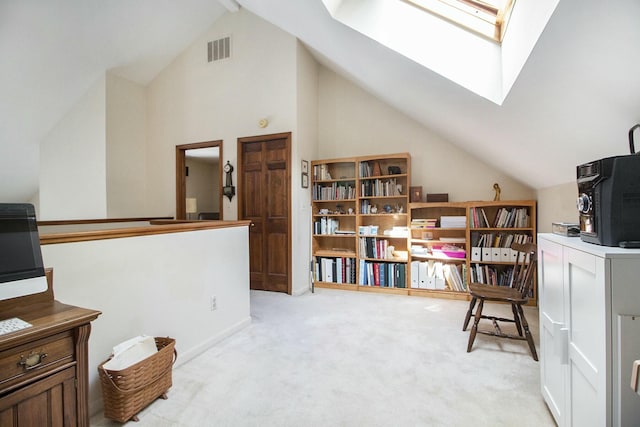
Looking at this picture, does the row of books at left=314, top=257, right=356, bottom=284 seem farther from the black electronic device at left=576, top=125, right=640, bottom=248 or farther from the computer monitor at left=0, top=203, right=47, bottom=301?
the computer monitor at left=0, top=203, right=47, bottom=301

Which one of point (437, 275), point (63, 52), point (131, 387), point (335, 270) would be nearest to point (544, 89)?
point (437, 275)

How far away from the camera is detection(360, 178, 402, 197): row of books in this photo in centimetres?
392

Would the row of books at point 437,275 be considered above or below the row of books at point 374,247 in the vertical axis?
below

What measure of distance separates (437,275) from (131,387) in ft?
10.7

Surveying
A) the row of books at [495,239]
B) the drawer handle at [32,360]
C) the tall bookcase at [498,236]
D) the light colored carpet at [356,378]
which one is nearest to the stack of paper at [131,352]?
the light colored carpet at [356,378]

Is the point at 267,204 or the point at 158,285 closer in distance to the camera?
the point at 158,285

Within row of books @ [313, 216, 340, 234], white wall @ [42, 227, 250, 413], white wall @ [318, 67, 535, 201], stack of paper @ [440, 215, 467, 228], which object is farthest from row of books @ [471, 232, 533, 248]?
white wall @ [42, 227, 250, 413]

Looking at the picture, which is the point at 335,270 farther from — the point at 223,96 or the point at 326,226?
the point at 223,96

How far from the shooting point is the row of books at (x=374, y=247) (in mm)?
3924

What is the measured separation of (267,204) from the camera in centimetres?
414

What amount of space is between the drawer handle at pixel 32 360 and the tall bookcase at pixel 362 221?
3.35 m

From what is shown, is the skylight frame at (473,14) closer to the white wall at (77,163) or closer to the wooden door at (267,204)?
the wooden door at (267,204)

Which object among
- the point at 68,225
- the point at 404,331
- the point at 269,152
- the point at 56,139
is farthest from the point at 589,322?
the point at 56,139

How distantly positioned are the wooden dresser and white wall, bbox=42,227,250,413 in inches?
16.2
